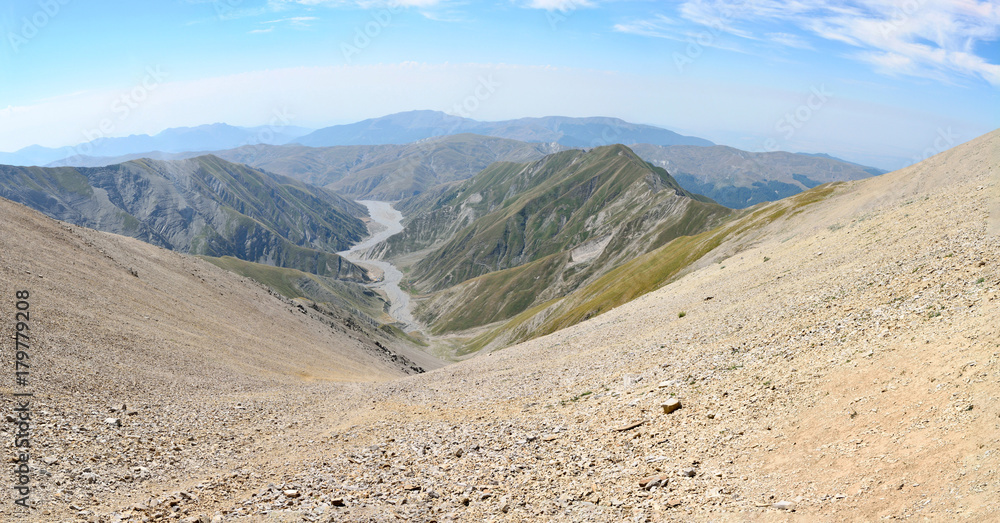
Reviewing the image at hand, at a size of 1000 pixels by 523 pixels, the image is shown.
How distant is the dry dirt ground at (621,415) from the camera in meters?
12.1

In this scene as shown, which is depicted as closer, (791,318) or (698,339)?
(791,318)

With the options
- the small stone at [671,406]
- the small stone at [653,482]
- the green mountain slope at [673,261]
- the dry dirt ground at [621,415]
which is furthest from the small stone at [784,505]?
the green mountain slope at [673,261]

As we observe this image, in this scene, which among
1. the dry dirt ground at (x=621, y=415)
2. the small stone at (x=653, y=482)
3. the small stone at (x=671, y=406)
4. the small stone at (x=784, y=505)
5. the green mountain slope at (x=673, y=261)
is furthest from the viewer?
the green mountain slope at (x=673, y=261)

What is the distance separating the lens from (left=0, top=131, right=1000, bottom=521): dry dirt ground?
39.8 feet

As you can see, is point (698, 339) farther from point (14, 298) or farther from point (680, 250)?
point (680, 250)

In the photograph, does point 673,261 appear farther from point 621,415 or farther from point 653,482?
point 653,482

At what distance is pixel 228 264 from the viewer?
189625 millimetres

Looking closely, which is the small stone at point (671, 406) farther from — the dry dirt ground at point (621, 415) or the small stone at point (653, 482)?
the small stone at point (653, 482)

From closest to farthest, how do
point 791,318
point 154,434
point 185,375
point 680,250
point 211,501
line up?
point 211,501 < point 154,434 < point 791,318 < point 185,375 < point 680,250

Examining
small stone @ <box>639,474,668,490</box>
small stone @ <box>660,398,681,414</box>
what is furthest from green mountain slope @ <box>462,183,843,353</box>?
small stone @ <box>639,474,668,490</box>

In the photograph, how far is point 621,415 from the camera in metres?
18.8

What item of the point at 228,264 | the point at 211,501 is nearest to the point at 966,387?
the point at 211,501

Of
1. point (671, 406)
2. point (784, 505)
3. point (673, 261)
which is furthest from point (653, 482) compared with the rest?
point (673, 261)

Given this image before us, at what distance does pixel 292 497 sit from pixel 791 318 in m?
22.2
